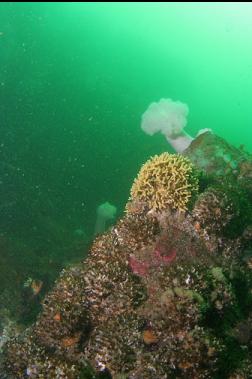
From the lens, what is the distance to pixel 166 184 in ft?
25.2

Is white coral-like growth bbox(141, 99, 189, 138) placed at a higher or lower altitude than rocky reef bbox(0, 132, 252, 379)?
higher

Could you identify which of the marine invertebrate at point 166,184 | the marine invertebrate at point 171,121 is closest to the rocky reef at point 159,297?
the marine invertebrate at point 166,184

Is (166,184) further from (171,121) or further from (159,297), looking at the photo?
(171,121)

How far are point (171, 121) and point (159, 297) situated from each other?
2015cm

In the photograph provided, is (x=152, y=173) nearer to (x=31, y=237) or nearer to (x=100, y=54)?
(x=31, y=237)

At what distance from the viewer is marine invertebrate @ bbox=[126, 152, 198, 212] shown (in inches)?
299

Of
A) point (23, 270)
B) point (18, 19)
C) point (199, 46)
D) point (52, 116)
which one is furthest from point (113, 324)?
point (199, 46)

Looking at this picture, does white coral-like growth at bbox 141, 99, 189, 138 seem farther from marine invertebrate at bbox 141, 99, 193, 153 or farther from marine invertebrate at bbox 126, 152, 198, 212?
marine invertebrate at bbox 126, 152, 198, 212

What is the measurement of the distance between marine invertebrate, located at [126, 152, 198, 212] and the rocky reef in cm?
2

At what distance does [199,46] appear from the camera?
152 metres

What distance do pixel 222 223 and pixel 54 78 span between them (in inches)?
1364

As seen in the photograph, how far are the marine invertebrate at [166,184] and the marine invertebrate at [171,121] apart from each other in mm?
17263

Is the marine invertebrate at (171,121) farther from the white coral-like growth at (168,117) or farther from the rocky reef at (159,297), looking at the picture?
the rocky reef at (159,297)

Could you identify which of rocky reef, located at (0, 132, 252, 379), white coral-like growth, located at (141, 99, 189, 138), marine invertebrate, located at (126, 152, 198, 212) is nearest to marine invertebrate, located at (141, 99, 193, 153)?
white coral-like growth, located at (141, 99, 189, 138)
